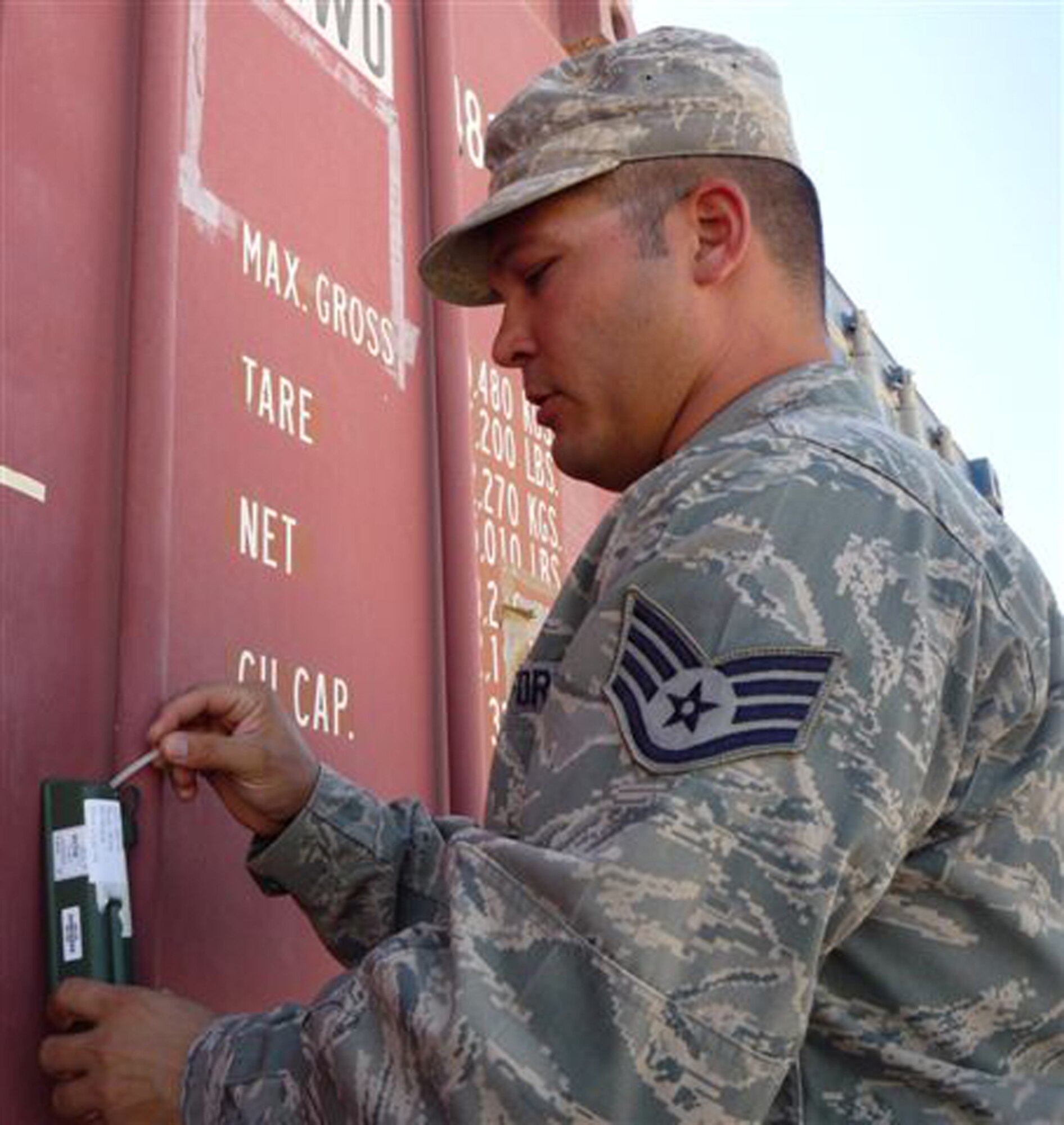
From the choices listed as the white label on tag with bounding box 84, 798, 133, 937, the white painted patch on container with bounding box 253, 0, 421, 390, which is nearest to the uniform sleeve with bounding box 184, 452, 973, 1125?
the white label on tag with bounding box 84, 798, 133, 937

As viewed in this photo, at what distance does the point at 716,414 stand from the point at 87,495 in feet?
2.08

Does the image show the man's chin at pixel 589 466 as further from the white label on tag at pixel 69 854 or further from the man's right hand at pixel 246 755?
the white label on tag at pixel 69 854

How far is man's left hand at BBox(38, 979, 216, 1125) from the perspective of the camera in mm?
1118

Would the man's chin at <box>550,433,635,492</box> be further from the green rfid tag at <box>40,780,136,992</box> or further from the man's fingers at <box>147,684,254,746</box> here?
the green rfid tag at <box>40,780,136,992</box>

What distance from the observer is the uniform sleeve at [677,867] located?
878mm

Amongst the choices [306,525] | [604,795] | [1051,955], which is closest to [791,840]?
[604,795]

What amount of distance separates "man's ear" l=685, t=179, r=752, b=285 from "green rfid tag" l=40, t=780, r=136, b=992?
727 mm

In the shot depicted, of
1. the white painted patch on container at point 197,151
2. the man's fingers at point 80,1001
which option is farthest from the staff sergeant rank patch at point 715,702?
the white painted patch on container at point 197,151

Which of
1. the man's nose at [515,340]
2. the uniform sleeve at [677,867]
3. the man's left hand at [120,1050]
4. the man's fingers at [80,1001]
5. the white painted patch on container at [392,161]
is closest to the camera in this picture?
the uniform sleeve at [677,867]

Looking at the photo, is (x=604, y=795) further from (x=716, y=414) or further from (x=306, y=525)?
(x=306, y=525)

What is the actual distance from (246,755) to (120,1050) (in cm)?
35

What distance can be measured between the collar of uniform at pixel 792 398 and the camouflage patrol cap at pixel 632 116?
0.21 meters

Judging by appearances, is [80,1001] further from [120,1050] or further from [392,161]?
[392,161]

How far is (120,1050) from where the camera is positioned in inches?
46.0
